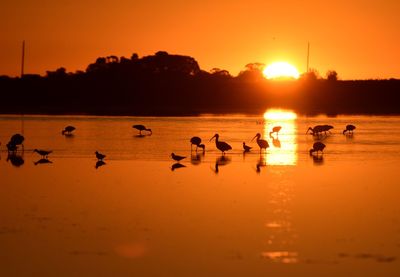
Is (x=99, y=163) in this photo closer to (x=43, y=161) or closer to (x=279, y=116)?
(x=43, y=161)

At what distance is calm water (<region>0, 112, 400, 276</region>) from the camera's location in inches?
304

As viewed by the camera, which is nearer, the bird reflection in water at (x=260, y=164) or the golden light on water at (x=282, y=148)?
the bird reflection in water at (x=260, y=164)

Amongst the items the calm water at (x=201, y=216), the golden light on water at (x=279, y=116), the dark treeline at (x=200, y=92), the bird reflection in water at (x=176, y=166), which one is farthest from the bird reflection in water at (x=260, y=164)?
the dark treeline at (x=200, y=92)

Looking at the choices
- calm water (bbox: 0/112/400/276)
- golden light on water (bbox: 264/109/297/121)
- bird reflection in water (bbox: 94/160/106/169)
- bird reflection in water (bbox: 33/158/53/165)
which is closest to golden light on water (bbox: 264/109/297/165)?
calm water (bbox: 0/112/400/276)

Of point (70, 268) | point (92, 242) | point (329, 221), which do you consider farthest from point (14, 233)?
point (329, 221)

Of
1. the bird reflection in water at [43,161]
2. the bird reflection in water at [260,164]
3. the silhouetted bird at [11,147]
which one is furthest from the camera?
the silhouetted bird at [11,147]

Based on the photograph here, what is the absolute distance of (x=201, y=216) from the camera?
10102 millimetres

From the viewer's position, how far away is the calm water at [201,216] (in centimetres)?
773

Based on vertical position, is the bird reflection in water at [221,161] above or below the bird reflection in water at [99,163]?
above

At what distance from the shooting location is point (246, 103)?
7119cm

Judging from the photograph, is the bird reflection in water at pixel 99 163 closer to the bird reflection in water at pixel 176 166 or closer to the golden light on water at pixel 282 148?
the bird reflection in water at pixel 176 166

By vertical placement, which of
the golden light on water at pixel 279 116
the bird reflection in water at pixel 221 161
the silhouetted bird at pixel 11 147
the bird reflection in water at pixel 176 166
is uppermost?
the golden light on water at pixel 279 116

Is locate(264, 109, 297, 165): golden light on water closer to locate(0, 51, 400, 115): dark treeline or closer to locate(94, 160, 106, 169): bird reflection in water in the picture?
locate(94, 160, 106, 169): bird reflection in water

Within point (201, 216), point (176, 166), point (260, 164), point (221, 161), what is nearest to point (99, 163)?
point (176, 166)
